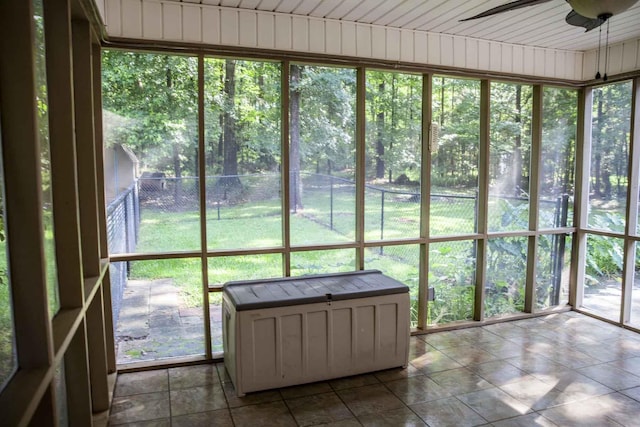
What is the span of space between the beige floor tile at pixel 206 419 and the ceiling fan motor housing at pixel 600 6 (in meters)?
2.72

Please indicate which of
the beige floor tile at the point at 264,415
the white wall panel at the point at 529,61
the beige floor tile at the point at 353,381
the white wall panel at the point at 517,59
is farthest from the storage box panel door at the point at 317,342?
the white wall panel at the point at 529,61

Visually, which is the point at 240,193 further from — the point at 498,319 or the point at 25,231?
the point at 498,319

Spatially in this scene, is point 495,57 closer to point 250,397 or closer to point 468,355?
point 468,355

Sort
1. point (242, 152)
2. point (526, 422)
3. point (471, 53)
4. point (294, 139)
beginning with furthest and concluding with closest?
point (471, 53)
point (294, 139)
point (242, 152)
point (526, 422)


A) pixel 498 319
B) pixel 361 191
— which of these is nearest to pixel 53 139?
pixel 361 191

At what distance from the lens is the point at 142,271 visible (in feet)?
11.3

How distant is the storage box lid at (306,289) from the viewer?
3.06 metres

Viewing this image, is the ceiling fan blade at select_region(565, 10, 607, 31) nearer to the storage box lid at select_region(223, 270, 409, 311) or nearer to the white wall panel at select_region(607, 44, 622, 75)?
the storage box lid at select_region(223, 270, 409, 311)

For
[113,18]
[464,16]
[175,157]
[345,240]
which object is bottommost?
[345,240]

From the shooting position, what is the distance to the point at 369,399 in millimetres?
3004

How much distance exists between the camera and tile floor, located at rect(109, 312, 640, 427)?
9.06ft

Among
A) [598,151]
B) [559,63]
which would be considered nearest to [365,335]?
[598,151]

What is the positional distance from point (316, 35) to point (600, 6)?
2.13m

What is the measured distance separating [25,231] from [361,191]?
2.78m
